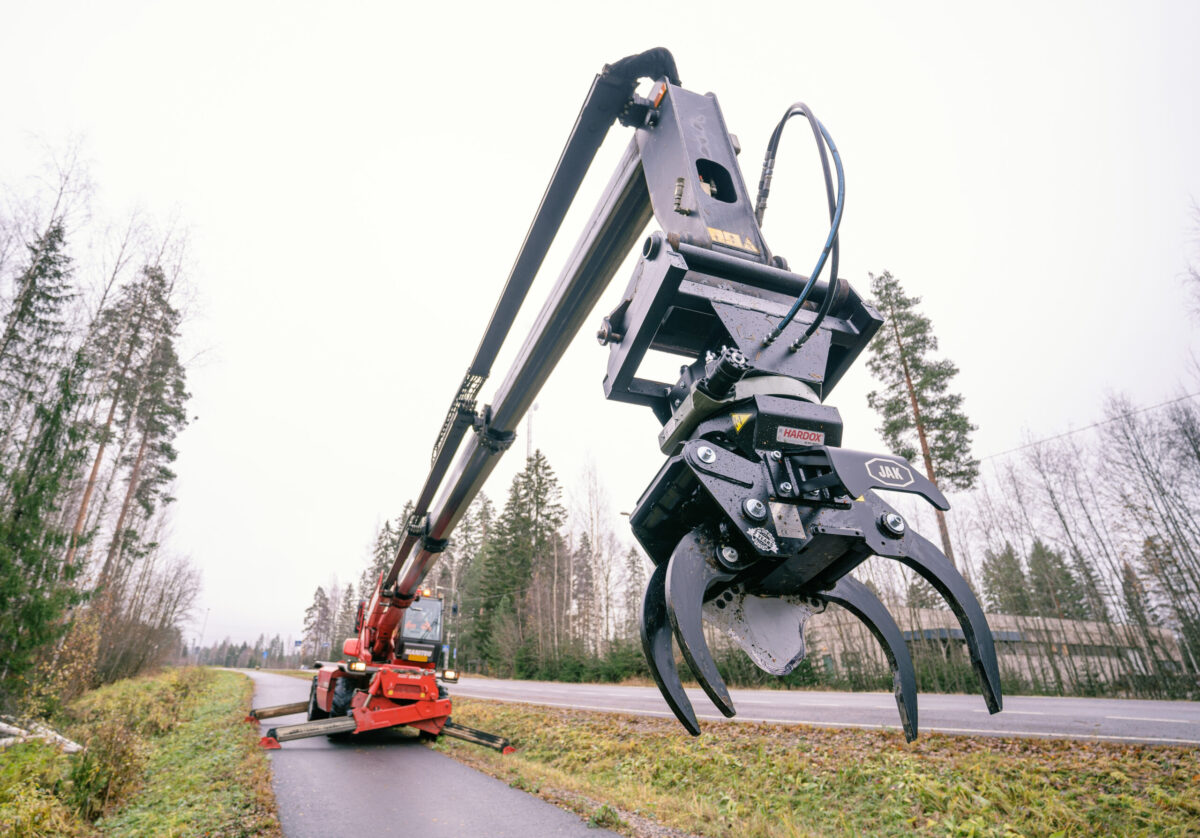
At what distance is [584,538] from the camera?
32.3 meters

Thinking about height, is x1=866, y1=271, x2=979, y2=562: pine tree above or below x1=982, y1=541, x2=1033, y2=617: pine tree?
above

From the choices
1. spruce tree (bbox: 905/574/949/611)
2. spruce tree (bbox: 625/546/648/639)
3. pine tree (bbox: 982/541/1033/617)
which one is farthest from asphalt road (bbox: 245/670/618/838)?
spruce tree (bbox: 625/546/648/639)

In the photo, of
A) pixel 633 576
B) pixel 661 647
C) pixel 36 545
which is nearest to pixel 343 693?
pixel 36 545

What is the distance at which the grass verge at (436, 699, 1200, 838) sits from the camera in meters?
4.42

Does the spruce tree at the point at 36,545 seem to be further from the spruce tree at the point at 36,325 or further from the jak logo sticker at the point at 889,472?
the jak logo sticker at the point at 889,472

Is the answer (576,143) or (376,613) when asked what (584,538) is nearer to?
(376,613)

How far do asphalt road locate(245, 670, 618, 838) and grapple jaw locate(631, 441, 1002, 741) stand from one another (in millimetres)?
4701

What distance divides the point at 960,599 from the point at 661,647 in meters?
0.66

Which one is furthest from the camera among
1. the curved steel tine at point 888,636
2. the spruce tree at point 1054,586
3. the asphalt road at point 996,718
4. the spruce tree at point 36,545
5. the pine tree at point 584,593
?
the pine tree at point 584,593

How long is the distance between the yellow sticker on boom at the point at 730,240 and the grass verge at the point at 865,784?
4.93 m

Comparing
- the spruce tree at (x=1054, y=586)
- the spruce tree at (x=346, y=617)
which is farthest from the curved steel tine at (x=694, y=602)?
the spruce tree at (x=346, y=617)

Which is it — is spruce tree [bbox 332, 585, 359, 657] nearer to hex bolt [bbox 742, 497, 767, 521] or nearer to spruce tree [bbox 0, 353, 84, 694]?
spruce tree [bbox 0, 353, 84, 694]

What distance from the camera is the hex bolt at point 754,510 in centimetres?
110

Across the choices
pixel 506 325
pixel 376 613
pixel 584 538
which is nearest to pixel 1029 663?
pixel 376 613
